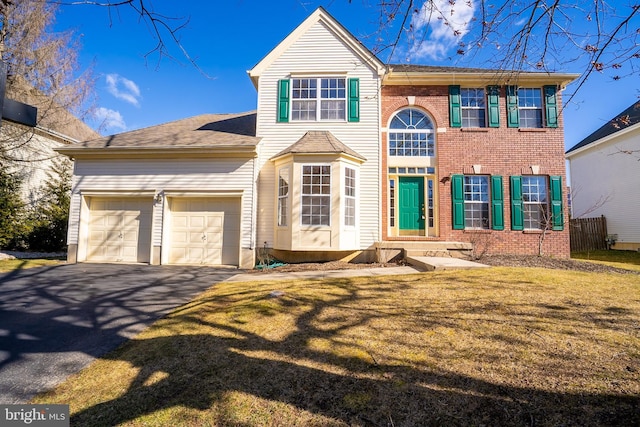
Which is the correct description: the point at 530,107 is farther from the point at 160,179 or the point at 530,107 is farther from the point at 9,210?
the point at 9,210

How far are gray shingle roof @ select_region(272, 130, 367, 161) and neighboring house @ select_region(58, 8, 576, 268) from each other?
65 millimetres

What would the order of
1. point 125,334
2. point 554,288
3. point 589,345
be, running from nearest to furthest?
point 589,345 < point 125,334 < point 554,288

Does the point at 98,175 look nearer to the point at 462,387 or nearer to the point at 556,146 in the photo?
the point at 462,387

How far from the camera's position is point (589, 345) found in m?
3.07

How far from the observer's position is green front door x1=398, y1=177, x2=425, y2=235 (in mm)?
11086

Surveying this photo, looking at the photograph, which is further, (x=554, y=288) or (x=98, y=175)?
(x=98, y=175)

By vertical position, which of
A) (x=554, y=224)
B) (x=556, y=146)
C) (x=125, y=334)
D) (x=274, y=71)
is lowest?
(x=125, y=334)

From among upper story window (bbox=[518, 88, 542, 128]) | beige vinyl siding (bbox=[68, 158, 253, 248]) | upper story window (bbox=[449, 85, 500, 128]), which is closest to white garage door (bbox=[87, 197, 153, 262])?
beige vinyl siding (bbox=[68, 158, 253, 248])

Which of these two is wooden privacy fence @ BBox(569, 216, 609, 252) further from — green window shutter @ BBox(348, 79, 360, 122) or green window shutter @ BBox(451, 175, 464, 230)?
green window shutter @ BBox(348, 79, 360, 122)

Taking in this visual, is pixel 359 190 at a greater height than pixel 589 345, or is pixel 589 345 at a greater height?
Answer: pixel 359 190

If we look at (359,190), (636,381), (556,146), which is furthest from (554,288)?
(556,146)

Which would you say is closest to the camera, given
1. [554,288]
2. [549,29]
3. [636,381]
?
[636,381]

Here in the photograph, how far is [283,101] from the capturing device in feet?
35.5

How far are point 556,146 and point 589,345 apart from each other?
10.3 meters
